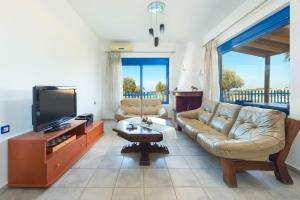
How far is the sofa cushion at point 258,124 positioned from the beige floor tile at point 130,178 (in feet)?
4.90

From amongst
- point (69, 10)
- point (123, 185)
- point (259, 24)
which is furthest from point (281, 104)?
point (69, 10)

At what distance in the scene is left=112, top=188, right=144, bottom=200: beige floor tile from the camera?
183 cm

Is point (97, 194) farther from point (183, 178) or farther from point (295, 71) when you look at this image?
point (295, 71)

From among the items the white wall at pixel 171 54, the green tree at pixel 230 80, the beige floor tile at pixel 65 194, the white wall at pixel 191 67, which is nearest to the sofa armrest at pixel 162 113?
the white wall at pixel 191 67

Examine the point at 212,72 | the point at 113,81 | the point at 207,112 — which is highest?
the point at 212,72

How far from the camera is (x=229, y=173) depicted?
207 centimetres

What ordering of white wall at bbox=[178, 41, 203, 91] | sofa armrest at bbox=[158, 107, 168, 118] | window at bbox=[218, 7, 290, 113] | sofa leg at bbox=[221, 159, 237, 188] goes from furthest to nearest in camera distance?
white wall at bbox=[178, 41, 203, 91] → sofa armrest at bbox=[158, 107, 168, 118] → window at bbox=[218, 7, 290, 113] → sofa leg at bbox=[221, 159, 237, 188]

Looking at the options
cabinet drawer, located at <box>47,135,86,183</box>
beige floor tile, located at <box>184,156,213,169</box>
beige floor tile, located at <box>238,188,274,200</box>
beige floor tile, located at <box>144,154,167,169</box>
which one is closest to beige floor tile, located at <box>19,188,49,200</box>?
cabinet drawer, located at <box>47,135,86,183</box>

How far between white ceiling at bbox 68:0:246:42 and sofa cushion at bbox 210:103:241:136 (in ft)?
6.42

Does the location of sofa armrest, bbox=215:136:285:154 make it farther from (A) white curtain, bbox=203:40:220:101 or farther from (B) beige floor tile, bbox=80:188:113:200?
(A) white curtain, bbox=203:40:220:101

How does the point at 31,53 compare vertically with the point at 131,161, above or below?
above

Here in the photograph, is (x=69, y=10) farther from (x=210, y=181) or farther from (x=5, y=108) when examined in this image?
(x=210, y=181)

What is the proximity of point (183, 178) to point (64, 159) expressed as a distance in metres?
1.55

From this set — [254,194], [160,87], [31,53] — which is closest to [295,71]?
[254,194]
